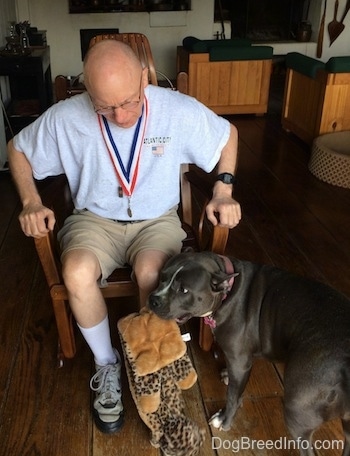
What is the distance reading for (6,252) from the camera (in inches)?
89.7

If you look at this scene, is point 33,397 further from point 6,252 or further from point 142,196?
point 6,252

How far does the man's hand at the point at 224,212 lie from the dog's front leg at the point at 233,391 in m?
0.38

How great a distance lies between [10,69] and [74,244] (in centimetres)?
234

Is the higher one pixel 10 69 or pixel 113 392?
pixel 10 69

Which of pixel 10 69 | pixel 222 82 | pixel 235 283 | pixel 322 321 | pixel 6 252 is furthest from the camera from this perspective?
pixel 222 82

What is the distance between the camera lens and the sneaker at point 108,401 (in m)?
1.39

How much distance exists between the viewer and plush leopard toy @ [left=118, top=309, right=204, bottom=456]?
1271 mm

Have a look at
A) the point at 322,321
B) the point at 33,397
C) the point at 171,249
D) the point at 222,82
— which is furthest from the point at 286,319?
the point at 222,82

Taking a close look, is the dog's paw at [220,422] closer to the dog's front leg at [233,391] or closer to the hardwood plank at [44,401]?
the dog's front leg at [233,391]

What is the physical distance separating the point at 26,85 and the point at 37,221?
3.22 meters

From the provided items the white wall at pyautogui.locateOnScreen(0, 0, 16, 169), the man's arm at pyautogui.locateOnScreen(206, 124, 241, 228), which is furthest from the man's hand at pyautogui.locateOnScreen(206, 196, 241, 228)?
the white wall at pyautogui.locateOnScreen(0, 0, 16, 169)

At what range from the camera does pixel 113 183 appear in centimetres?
146

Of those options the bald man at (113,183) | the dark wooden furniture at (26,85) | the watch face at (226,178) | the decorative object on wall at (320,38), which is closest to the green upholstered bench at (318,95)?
the dark wooden furniture at (26,85)

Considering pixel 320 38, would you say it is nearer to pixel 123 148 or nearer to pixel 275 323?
pixel 123 148
